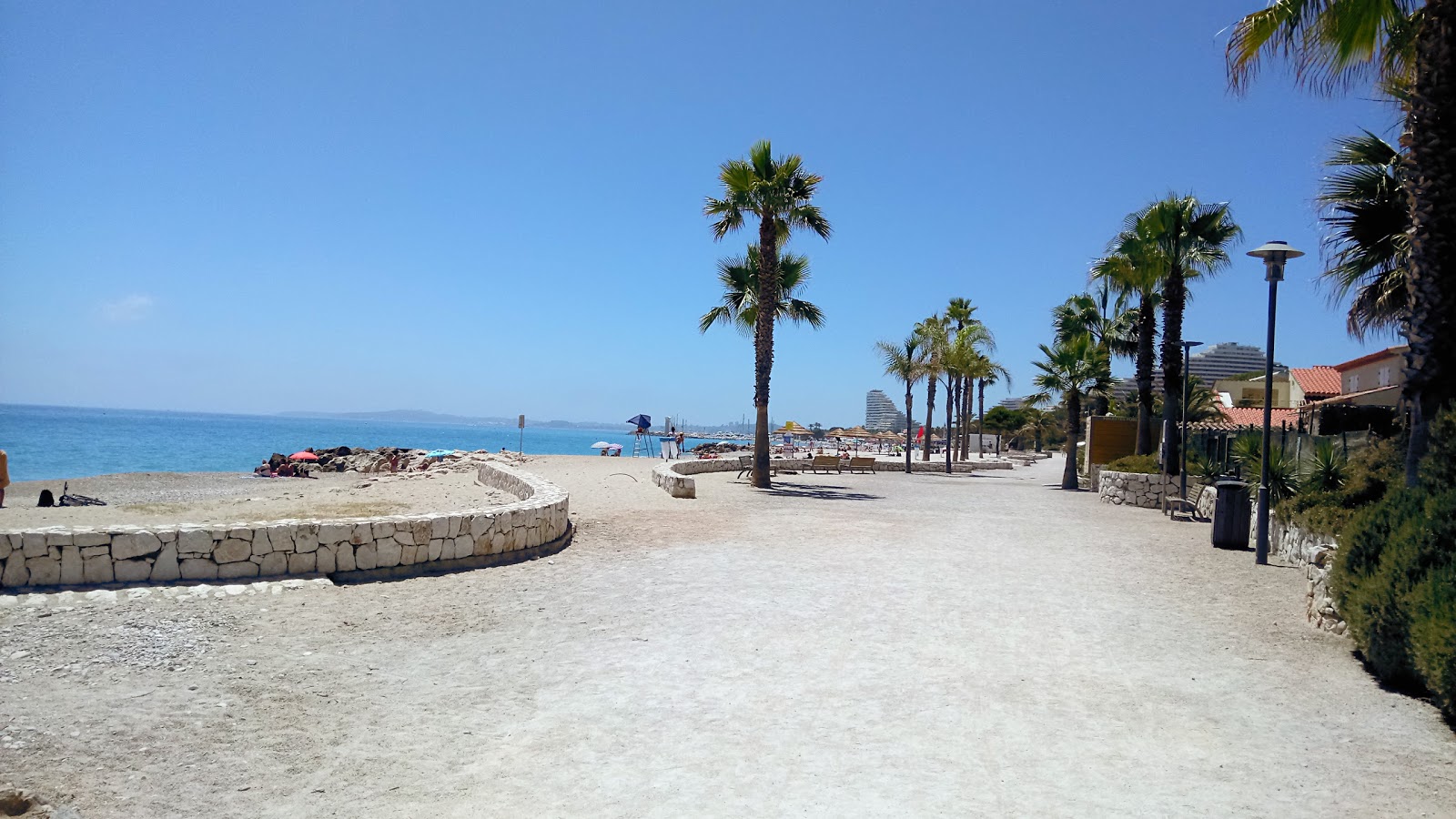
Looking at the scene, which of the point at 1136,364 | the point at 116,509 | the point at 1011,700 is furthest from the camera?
the point at 1136,364

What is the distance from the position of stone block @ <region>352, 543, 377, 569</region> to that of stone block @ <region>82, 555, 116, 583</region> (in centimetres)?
203

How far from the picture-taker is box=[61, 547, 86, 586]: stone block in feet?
25.1

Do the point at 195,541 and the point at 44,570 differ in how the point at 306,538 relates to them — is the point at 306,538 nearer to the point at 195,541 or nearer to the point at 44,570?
the point at 195,541

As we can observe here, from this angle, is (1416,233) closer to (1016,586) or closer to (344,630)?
(1016,586)

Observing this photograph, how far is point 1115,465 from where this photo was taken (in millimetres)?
22500

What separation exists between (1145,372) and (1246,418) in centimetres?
2110

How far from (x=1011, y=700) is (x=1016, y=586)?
3.99m

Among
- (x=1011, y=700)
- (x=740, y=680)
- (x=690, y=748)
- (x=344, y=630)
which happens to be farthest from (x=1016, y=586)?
(x=344, y=630)

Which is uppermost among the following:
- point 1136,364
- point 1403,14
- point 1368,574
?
point 1403,14

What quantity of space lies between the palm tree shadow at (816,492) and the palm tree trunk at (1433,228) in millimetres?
12725

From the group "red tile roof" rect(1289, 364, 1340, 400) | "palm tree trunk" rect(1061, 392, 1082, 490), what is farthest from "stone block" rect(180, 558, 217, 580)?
"red tile roof" rect(1289, 364, 1340, 400)

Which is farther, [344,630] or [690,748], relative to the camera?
[344,630]

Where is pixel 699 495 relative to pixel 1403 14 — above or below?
below

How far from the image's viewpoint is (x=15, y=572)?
754cm
